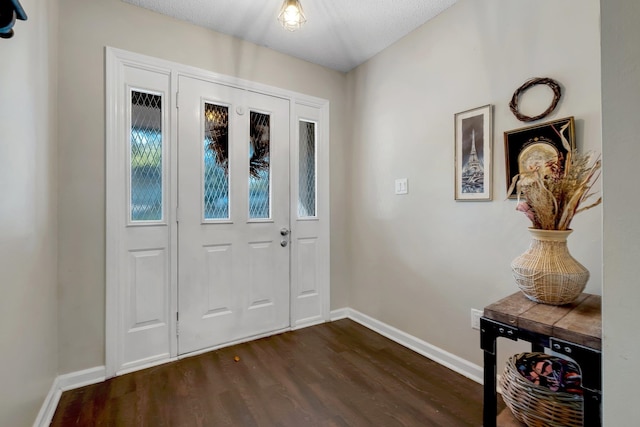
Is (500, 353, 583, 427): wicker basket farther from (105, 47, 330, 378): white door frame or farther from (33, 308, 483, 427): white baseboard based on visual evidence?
(105, 47, 330, 378): white door frame

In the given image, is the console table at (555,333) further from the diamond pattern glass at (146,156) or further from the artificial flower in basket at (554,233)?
the diamond pattern glass at (146,156)

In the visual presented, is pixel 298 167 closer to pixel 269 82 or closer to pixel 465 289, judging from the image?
pixel 269 82

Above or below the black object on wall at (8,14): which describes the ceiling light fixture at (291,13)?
above

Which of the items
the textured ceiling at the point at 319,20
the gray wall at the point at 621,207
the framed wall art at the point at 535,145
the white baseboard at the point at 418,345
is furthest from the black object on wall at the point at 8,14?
the white baseboard at the point at 418,345

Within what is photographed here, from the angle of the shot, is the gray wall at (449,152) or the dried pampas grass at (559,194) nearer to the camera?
the dried pampas grass at (559,194)

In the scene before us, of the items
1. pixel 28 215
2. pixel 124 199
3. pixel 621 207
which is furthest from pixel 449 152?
pixel 28 215

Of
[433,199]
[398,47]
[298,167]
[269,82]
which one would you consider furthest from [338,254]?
[398,47]

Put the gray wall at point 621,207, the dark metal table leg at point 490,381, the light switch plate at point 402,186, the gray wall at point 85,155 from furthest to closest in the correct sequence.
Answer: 1. the light switch plate at point 402,186
2. the gray wall at point 85,155
3. the dark metal table leg at point 490,381
4. the gray wall at point 621,207

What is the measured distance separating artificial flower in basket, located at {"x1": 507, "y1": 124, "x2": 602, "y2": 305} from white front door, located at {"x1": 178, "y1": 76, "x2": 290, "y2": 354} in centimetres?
183

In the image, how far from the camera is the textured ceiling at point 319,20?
196cm

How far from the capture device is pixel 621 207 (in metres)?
0.66

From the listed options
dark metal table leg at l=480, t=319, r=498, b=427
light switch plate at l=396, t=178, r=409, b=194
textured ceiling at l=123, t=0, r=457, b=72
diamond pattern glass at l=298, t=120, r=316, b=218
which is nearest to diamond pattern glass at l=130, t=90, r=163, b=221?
textured ceiling at l=123, t=0, r=457, b=72

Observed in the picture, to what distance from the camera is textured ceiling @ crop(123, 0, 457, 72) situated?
1.96 metres

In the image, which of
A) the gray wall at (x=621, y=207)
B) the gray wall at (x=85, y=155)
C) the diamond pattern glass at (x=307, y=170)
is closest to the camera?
the gray wall at (x=621, y=207)
